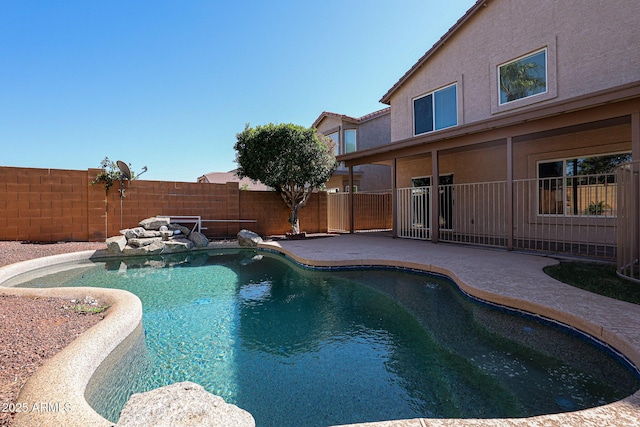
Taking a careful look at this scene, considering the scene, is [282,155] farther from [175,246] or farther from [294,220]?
[175,246]

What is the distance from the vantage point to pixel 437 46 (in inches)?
437

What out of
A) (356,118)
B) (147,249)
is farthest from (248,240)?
(356,118)

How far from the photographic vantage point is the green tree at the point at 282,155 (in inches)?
444

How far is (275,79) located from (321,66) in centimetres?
240

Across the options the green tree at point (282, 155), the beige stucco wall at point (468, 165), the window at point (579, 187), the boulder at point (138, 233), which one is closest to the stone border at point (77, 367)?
the boulder at point (138, 233)

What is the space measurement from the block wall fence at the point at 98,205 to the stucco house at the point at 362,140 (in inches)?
246

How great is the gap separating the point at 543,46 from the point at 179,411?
1131 centimetres

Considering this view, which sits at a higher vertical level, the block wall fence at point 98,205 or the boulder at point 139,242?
the block wall fence at point 98,205

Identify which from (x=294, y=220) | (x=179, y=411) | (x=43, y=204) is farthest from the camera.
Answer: (x=294, y=220)

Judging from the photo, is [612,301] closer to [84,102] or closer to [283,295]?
[283,295]

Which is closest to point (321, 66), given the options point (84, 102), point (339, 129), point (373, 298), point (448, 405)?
point (339, 129)

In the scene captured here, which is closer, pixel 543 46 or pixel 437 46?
pixel 543 46

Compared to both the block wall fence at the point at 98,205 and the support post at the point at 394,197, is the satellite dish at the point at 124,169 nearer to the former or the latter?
the block wall fence at the point at 98,205

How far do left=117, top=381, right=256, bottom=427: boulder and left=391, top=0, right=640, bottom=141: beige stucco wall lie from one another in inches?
401
